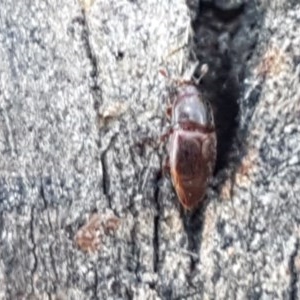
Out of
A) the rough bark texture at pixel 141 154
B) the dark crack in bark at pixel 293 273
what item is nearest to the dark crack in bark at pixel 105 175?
the rough bark texture at pixel 141 154

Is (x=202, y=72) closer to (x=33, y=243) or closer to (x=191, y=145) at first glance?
(x=191, y=145)

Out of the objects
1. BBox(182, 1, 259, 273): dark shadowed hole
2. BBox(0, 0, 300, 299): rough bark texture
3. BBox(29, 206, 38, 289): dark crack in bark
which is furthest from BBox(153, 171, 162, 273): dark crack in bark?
BBox(29, 206, 38, 289): dark crack in bark

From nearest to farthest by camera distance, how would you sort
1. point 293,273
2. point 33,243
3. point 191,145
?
point 293,273, point 33,243, point 191,145

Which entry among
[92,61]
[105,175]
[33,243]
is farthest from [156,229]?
[92,61]

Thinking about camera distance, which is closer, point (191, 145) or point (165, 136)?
point (165, 136)

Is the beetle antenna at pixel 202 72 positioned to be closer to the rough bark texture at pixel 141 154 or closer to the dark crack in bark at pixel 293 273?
the rough bark texture at pixel 141 154

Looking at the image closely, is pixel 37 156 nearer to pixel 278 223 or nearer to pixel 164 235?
pixel 164 235

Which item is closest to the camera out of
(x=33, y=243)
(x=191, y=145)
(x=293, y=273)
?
(x=293, y=273)
